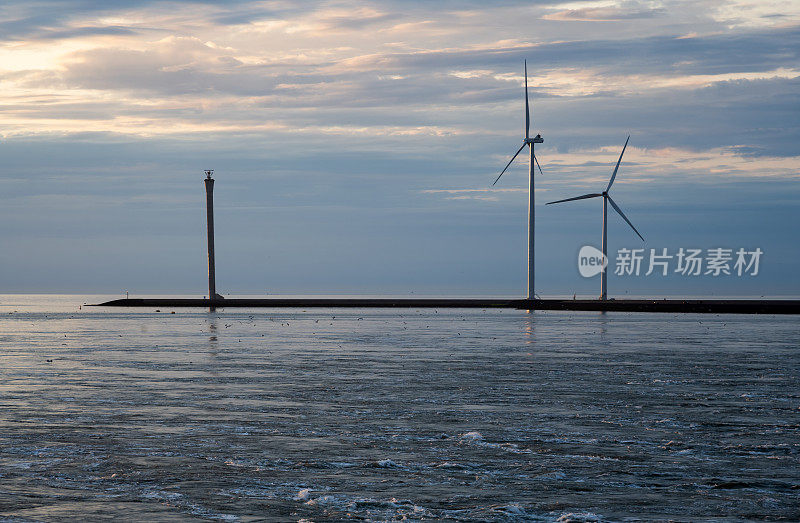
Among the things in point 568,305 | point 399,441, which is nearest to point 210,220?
point 568,305

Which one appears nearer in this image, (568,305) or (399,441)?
(399,441)

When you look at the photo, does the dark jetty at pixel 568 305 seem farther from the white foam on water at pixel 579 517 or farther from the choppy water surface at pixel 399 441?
the white foam on water at pixel 579 517

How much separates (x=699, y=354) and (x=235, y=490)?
125 ft

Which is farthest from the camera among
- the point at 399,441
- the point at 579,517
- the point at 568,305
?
the point at 568,305

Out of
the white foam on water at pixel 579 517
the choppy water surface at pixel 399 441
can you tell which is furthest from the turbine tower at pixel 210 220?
the white foam on water at pixel 579 517

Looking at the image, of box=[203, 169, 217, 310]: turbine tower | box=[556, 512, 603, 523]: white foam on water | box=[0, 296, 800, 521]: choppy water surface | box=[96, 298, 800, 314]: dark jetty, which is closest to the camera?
box=[556, 512, 603, 523]: white foam on water

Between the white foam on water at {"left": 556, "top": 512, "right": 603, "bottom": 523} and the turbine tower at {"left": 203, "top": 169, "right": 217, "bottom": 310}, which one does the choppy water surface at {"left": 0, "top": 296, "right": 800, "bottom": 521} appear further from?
the turbine tower at {"left": 203, "top": 169, "right": 217, "bottom": 310}

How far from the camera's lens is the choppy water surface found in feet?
46.7

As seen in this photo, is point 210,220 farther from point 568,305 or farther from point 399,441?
point 399,441

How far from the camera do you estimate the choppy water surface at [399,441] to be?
46.7 ft

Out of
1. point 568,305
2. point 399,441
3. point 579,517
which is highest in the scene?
point 579,517

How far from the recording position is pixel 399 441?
1977 cm

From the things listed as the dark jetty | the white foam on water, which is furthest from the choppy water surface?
the dark jetty

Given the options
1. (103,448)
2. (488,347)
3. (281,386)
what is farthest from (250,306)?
(103,448)
